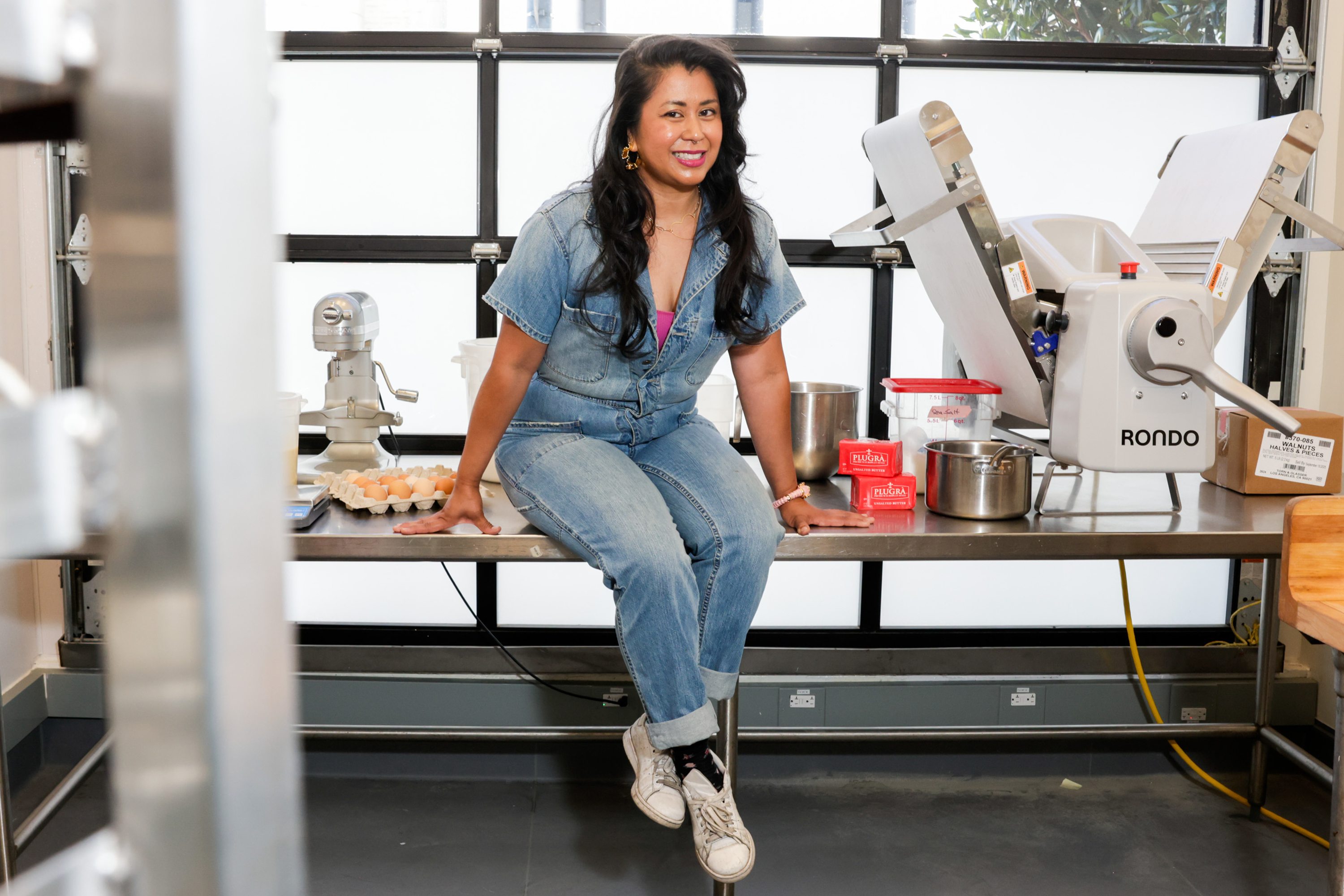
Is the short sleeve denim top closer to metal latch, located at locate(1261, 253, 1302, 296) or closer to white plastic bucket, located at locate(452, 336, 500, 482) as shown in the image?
white plastic bucket, located at locate(452, 336, 500, 482)

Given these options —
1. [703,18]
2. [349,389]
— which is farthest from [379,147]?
[703,18]

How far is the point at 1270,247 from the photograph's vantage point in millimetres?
2252

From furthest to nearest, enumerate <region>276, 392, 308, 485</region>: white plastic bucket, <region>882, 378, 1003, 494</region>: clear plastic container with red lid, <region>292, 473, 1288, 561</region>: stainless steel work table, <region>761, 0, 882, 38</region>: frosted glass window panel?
<region>761, 0, 882, 38</region>: frosted glass window panel < <region>882, 378, 1003, 494</region>: clear plastic container with red lid < <region>276, 392, 308, 485</region>: white plastic bucket < <region>292, 473, 1288, 561</region>: stainless steel work table

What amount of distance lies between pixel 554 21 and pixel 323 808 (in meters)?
1.99

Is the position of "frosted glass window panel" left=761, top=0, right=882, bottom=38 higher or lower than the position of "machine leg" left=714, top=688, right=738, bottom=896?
higher

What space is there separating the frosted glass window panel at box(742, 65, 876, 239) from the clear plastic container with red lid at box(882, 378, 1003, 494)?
0.65 m

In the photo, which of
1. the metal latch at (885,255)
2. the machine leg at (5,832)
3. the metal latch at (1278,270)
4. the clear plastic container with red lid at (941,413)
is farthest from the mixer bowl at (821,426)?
the machine leg at (5,832)

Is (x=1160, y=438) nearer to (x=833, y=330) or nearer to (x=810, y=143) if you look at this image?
(x=833, y=330)

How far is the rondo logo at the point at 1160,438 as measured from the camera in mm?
2010

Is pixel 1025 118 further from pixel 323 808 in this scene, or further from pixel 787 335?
pixel 323 808

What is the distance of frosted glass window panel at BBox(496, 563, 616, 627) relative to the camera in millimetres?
2906

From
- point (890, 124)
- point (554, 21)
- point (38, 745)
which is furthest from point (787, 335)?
point (38, 745)

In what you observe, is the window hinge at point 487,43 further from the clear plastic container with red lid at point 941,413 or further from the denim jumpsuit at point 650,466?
the clear plastic container with red lid at point 941,413

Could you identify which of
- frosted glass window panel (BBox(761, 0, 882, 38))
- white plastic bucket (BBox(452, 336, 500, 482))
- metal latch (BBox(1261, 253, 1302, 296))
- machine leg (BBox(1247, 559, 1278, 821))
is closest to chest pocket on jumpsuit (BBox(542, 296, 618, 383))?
white plastic bucket (BBox(452, 336, 500, 482))
